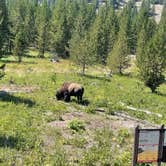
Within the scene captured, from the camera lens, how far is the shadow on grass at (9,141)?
20.4 meters

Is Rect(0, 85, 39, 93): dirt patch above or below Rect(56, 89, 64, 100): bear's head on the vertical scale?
below

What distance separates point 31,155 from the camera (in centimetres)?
1934

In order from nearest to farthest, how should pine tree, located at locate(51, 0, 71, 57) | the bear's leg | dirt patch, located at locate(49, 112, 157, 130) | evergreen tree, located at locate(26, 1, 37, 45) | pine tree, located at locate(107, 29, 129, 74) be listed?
dirt patch, located at locate(49, 112, 157, 130) < the bear's leg < pine tree, located at locate(107, 29, 129, 74) < pine tree, located at locate(51, 0, 71, 57) < evergreen tree, located at locate(26, 1, 37, 45)

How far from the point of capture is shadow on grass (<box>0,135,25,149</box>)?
20355 millimetres

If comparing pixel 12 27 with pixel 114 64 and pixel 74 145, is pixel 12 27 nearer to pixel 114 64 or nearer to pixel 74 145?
pixel 114 64

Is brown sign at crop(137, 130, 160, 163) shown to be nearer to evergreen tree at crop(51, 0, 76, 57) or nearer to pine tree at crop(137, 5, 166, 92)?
pine tree at crop(137, 5, 166, 92)

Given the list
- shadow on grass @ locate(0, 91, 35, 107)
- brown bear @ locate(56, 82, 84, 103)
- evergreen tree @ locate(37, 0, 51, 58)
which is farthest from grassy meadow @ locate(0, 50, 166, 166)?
evergreen tree @ locate(37, 0, 51, 58)

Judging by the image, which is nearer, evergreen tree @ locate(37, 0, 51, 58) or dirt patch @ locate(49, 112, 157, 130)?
dirt patch @ locate(49, 112, 157, 130)

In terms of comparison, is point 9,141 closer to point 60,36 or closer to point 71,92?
point 71,92

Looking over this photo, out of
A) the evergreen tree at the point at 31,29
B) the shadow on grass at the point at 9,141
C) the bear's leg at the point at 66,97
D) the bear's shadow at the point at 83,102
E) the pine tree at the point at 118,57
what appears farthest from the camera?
the evergreen tree at the point at 31,29

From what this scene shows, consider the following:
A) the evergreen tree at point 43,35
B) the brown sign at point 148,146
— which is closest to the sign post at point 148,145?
the brown sign at point 148,146

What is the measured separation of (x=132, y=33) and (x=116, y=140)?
100 metres

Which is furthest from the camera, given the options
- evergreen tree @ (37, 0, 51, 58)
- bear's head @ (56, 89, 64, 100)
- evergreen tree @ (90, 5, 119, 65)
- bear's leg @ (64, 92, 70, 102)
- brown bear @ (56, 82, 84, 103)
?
evergreen tree @ (37, 0, 51, 58)

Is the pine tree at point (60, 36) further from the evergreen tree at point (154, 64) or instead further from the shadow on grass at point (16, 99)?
the shadow on grass at point (16, 99)
